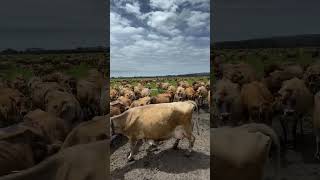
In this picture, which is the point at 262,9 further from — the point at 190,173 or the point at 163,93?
the point at 163,93

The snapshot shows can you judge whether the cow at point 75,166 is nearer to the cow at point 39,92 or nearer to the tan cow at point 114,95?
the cow at point 39,92

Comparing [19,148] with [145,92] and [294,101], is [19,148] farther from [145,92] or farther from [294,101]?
[145,92]

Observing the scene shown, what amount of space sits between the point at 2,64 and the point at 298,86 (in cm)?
217

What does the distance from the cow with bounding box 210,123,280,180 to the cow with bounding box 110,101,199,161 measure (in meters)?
4.17

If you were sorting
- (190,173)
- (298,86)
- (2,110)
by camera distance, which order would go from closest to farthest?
(2,110)
(298,86)
(190,173)

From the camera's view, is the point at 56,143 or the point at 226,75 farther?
the point at 226,75

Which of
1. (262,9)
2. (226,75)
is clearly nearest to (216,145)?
(226,75)

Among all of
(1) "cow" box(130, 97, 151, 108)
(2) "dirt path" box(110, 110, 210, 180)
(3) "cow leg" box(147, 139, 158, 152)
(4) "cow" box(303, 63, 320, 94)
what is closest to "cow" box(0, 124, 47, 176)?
(4) "cow" box(303, 63, 320, 94)

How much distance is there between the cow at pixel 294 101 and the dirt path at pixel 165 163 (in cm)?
398

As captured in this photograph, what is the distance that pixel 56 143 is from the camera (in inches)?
123

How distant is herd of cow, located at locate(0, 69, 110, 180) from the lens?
112 inches

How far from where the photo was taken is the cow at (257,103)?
363 cm

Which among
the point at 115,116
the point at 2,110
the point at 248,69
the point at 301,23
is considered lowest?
the point at 115,116

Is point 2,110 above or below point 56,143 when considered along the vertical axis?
above
